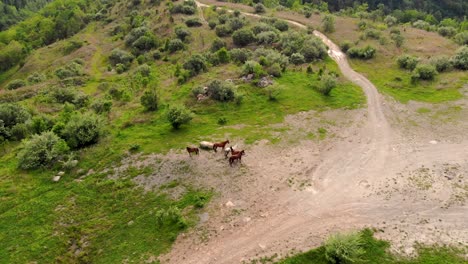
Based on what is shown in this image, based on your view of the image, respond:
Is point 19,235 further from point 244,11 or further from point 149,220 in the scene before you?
point 244,11

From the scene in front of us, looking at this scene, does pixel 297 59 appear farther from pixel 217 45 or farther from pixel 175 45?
pixel 175 45

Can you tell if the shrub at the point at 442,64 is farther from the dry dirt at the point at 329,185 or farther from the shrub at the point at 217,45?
the shrub at the point at 217,45

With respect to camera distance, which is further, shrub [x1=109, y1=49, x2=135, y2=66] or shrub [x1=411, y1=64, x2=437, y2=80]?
shrub [x1=109, y1=49, x2=135, y2=66]

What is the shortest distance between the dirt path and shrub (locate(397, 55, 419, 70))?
70.4 ft

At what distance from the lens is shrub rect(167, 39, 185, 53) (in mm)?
67938

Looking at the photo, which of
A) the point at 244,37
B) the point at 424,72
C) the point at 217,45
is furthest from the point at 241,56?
the point at 424,72

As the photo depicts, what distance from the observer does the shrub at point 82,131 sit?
30891mm

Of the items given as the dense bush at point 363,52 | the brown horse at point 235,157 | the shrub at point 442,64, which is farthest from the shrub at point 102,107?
the shrub at point 442,64

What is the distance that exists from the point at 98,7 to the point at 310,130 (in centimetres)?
12774

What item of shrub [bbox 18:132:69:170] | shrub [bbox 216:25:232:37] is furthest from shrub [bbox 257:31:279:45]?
shrub [bbox 18:132:69:170]

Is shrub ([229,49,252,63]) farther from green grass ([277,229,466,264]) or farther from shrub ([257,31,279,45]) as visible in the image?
green grass ([277,229,466,264])

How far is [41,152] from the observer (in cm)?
2891

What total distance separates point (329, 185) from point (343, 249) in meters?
7.49

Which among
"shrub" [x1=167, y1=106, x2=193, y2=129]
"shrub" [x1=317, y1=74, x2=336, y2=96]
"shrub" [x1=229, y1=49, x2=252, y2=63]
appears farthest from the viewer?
"shrub" [x1=229, y1=49, x2=252, y2=63]
